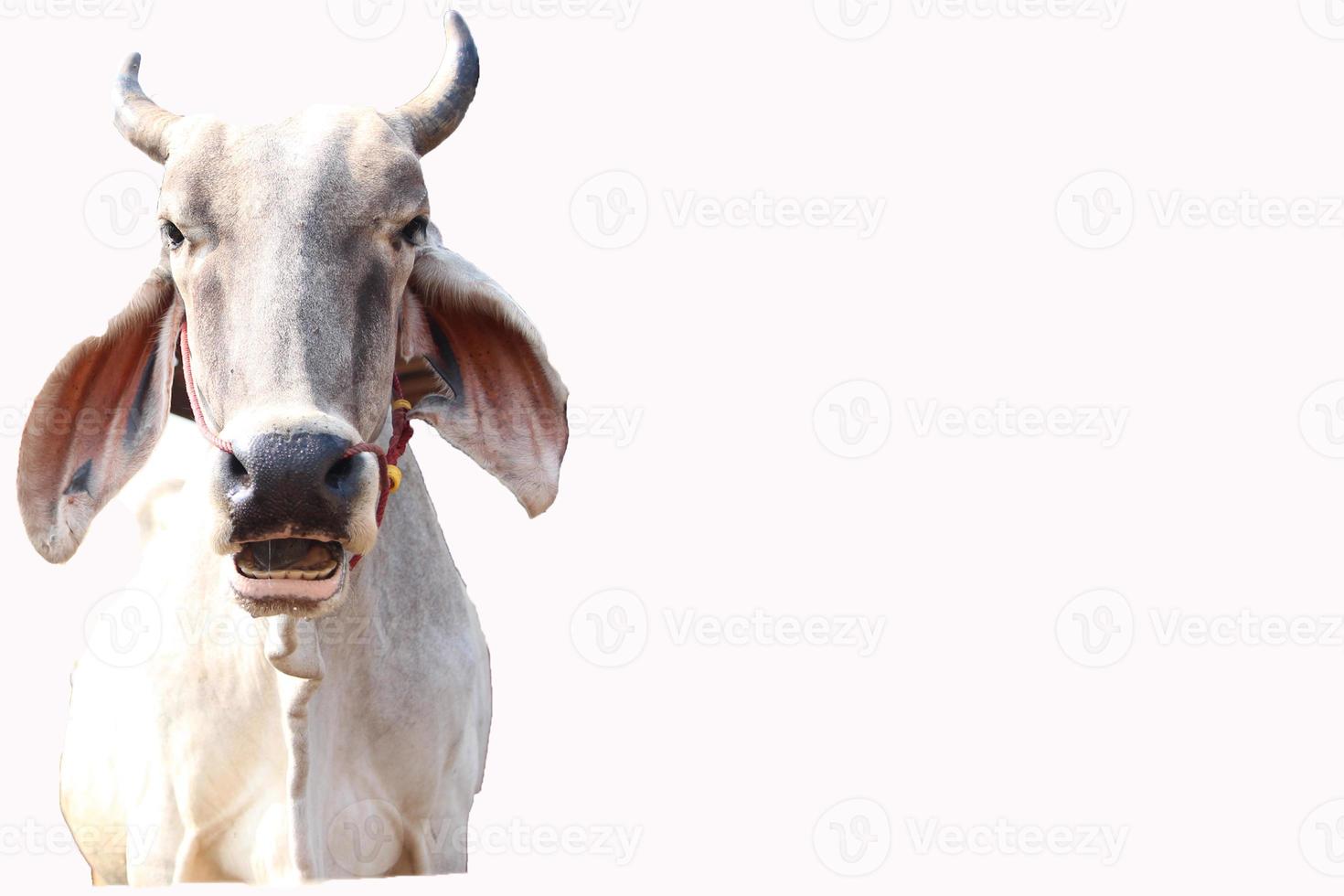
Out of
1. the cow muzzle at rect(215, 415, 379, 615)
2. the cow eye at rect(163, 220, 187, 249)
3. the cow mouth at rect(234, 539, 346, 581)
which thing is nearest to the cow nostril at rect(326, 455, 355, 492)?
the cow muzzle at rect(215, 415, 379, 615)

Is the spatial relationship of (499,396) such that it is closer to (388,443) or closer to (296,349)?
(388,443)

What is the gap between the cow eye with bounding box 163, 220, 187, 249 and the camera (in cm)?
645

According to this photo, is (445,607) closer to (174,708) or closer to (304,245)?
(174,708)

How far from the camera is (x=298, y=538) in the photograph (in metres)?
5.92

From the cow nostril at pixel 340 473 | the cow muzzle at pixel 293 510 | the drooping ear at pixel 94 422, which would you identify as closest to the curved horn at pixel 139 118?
the drooping ear at pixel 94 422

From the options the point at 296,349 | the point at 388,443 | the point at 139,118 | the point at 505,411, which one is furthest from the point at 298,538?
the point at 139,118

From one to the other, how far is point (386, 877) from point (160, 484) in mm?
2100

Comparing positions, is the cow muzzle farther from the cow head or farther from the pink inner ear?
the pink inner ear

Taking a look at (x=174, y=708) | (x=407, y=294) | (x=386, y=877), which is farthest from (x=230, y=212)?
(x=386, y=877)

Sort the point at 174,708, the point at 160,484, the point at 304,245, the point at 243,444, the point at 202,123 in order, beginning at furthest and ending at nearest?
→ the point at 160,484, the point at 174,708, the point at 202,123, the point at 304,245, the point at 243,444

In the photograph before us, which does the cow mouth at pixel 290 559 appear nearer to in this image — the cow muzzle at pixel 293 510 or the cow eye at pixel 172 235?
the cow muzzle at pixel 293 510

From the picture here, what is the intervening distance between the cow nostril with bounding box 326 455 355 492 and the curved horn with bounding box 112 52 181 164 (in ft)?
4.98

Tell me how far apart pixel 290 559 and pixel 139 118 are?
1836 mm

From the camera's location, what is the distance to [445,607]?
7.44 m
